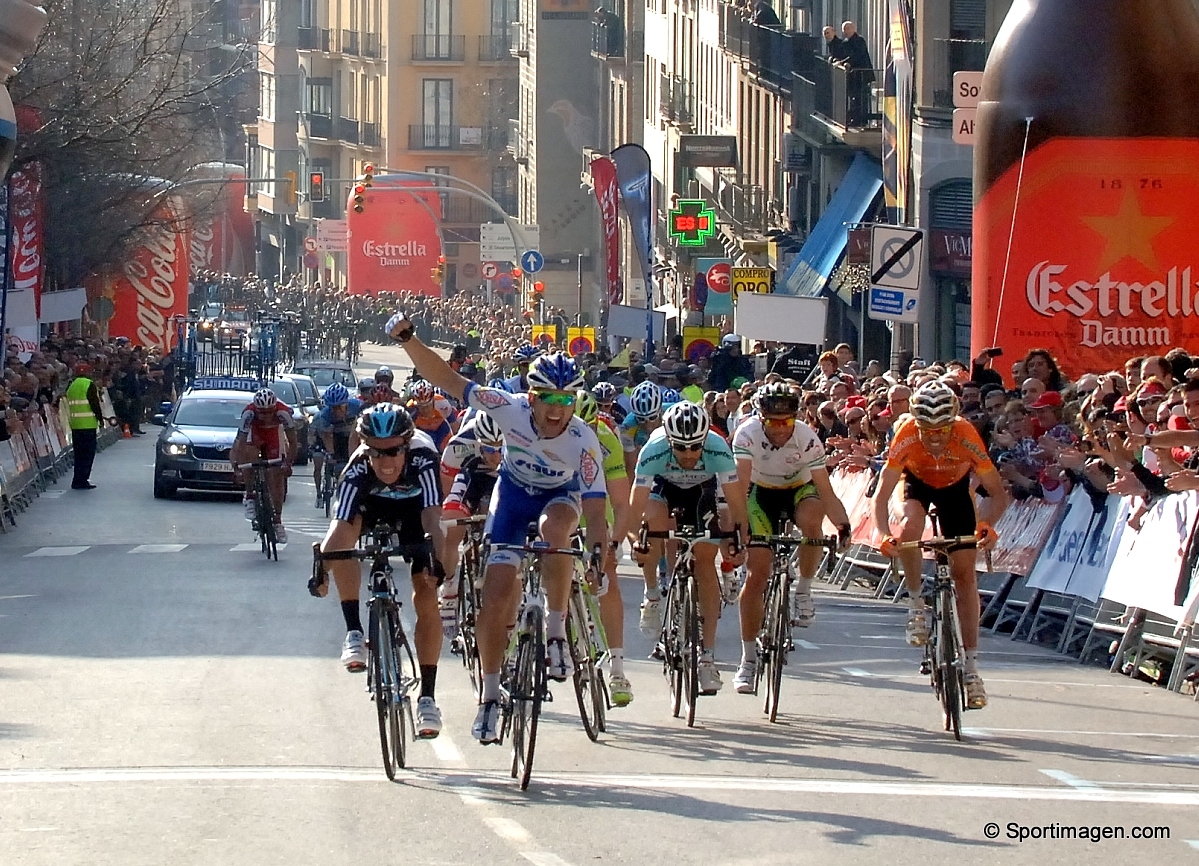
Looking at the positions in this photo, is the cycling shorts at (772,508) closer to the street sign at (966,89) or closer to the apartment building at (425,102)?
the street sign at (966,89)

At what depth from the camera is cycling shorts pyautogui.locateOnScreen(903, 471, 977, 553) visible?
476 inches

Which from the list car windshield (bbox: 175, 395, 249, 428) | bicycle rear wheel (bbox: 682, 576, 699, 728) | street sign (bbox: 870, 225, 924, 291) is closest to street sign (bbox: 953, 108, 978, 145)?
street sign (bbox: 870, 225, 924, 291)

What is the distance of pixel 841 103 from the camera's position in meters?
38.3

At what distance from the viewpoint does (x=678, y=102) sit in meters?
64.6

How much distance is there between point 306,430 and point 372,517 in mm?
29626

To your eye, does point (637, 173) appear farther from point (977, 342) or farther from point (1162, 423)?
point (1162, 423)

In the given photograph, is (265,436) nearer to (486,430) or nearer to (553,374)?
(486,430)

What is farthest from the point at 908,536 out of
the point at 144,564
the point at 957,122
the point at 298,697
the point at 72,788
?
the point at 957,122

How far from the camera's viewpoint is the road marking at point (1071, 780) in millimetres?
10078

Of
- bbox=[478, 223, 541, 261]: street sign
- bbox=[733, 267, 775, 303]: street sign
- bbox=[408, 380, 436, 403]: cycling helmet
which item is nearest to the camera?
bbox=[408, 380, 436, 403]: cycling helmet

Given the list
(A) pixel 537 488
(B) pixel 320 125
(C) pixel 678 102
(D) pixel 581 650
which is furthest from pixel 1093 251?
(B) pixel 320 125

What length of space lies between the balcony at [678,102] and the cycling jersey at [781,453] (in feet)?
162

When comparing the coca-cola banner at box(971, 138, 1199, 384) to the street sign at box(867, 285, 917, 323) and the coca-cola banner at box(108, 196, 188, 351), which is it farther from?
the coca-cola banner at box(108, 196, 188, 351)

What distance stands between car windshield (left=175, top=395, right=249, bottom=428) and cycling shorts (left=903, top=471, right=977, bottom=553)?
67.7 feet
